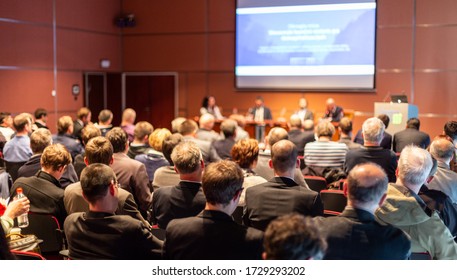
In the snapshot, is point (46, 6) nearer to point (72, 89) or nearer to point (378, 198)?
point (72, 89)

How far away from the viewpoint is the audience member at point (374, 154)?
207 inches

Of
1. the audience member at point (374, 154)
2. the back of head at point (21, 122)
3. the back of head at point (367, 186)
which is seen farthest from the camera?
the back of head at point (21, 122)

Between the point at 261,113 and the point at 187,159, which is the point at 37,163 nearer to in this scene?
the point at 187,159

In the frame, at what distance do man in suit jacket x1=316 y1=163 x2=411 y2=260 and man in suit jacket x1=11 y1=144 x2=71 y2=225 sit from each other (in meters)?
2.09

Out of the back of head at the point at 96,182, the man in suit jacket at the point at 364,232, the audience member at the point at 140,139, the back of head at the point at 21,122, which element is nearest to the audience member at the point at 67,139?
the back of head at the point at 21,122

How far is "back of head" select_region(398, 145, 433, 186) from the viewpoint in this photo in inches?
131

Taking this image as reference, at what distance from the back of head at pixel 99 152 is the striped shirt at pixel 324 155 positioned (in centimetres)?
256

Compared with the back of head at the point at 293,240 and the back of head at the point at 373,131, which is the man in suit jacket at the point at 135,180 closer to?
the back of head at the point at 373,131

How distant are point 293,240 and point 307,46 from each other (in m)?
10.0

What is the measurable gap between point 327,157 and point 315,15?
622cm

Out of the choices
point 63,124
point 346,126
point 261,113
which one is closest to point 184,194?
point 63,124

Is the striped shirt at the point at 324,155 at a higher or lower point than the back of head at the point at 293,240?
lower

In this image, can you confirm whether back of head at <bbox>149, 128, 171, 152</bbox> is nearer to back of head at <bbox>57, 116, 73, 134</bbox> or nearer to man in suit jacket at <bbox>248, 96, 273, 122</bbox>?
back of head at <bbox>57, 116, 73, 134</bbox>

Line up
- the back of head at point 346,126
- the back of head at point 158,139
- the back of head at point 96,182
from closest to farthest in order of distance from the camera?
the back of head at point 96,182 < the back of head at point 158,139 < the back of head at point 346,126
